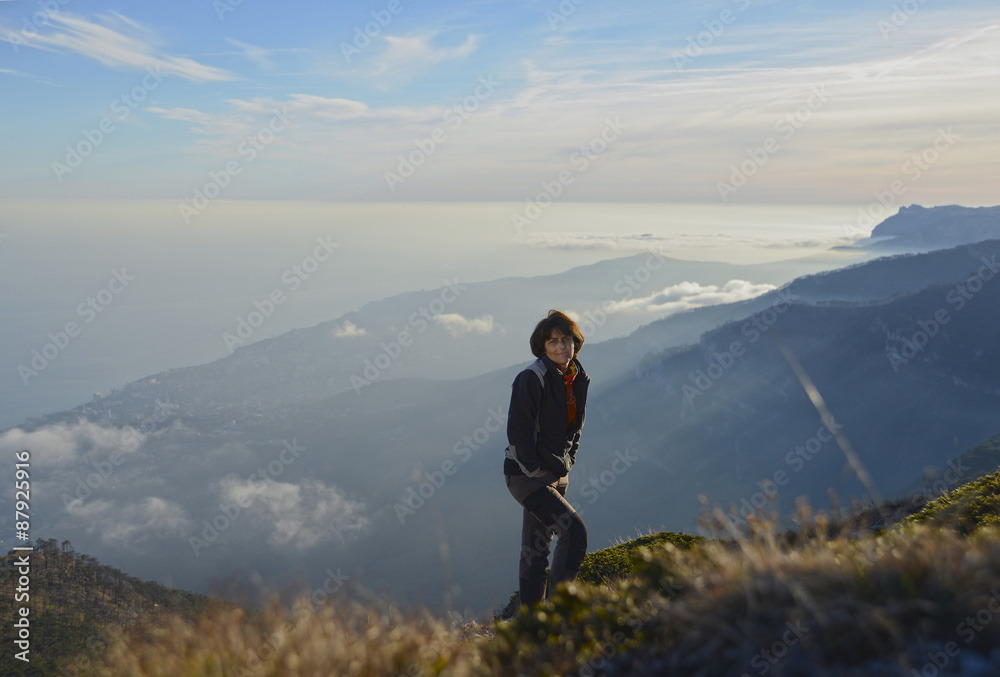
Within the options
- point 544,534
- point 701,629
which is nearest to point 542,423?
point 544,534

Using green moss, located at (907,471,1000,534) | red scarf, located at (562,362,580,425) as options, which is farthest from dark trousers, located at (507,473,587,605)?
green moss, located at (907,471,1000,534)

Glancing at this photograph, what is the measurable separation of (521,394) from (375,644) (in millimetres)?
2969

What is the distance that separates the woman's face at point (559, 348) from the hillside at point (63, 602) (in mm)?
13038

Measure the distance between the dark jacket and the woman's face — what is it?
8cm

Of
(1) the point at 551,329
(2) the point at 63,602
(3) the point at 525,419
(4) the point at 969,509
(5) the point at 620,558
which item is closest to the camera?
(3) the point at 525,419

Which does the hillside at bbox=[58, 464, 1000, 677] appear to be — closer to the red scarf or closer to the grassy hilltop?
the grassy hilltop

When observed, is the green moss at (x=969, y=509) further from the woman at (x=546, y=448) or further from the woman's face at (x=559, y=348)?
the woman's face at (x=559, y=348)

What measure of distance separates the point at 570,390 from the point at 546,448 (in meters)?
0.68

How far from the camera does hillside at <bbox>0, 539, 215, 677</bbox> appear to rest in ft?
70.1

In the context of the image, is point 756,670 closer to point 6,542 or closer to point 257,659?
point 257,659

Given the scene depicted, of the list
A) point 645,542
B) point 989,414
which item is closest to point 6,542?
point 645,542

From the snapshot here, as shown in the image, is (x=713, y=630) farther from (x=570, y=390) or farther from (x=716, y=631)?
(x=570, y=390)

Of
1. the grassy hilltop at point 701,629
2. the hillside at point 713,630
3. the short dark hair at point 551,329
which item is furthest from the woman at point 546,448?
the hillside at point 713,630

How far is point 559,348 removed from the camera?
5949mm
